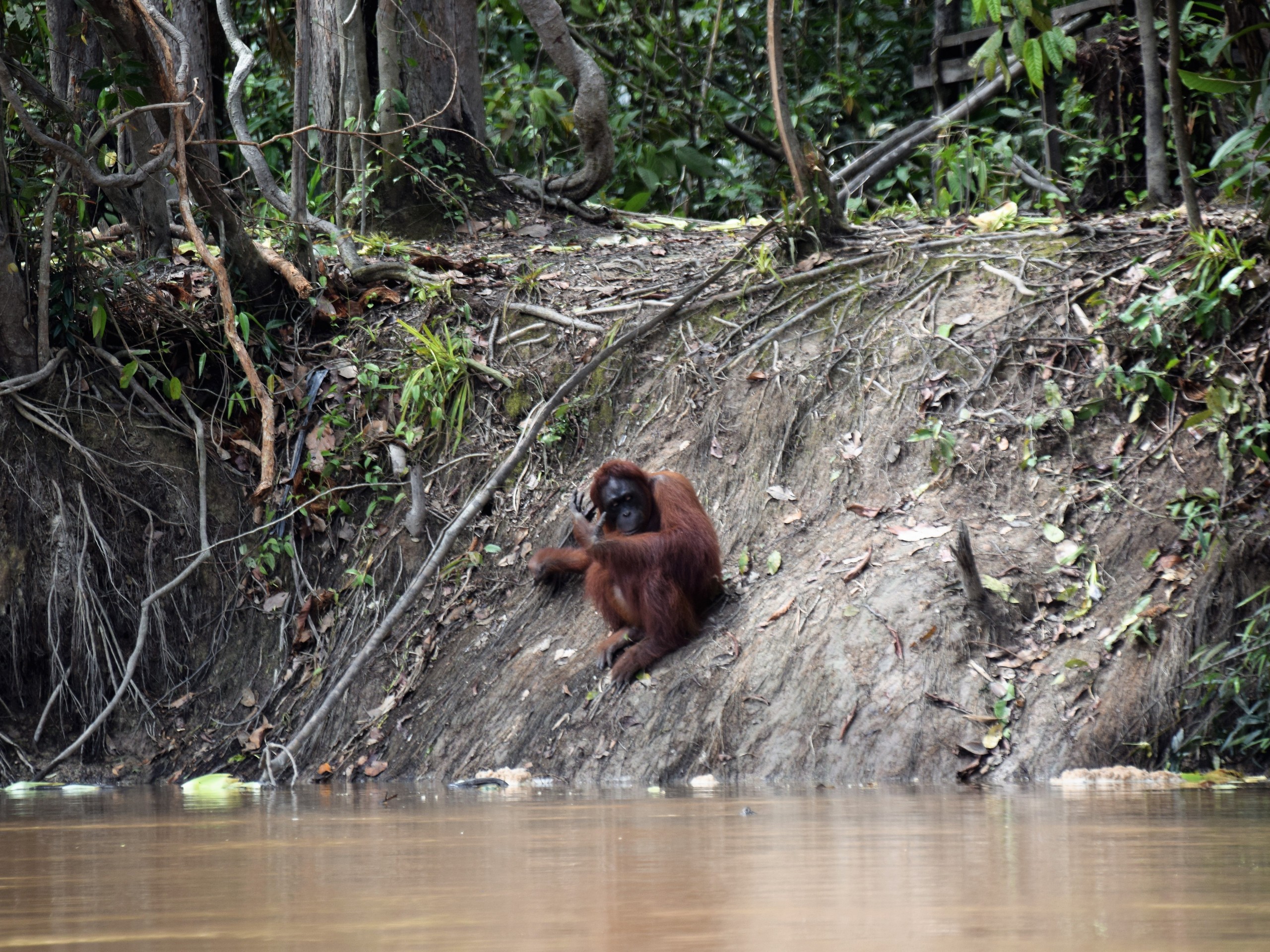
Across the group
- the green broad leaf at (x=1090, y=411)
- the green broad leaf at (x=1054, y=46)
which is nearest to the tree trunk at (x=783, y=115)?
the green broad leaf at (x=1054, y=46)

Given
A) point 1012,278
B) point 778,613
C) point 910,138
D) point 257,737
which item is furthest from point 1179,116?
point 257,737

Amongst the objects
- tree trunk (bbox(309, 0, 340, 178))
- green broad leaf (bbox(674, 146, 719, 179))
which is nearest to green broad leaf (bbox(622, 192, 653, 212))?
green broad leaf (bbox(674, 146, 719, 179))

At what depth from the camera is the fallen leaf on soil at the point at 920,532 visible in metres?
6.48

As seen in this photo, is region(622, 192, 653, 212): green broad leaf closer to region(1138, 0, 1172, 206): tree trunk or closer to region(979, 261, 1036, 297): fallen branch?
region(1138, 0, 1172, 206): tree trunk

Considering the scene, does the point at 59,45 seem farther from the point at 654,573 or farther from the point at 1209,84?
the point at 1209,84

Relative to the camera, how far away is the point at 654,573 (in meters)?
6.45

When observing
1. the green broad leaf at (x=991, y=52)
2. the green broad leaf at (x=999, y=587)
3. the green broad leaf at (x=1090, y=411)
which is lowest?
the green broad leaf at (x=999, y=587)

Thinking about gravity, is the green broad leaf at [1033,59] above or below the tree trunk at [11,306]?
above

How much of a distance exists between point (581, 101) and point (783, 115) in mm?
2497

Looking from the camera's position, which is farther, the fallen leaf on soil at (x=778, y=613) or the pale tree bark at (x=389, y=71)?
the pale tree bark at (x=389, y=71)

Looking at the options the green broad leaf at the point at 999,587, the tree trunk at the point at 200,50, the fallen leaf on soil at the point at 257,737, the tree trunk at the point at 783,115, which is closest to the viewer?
the green broad leaf at the point at 999,587

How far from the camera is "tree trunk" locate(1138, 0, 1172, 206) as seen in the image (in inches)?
279

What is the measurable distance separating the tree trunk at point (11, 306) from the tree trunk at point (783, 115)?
4781 mm

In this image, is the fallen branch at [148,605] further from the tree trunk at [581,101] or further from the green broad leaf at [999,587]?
the green broad leaf at [999,587]
